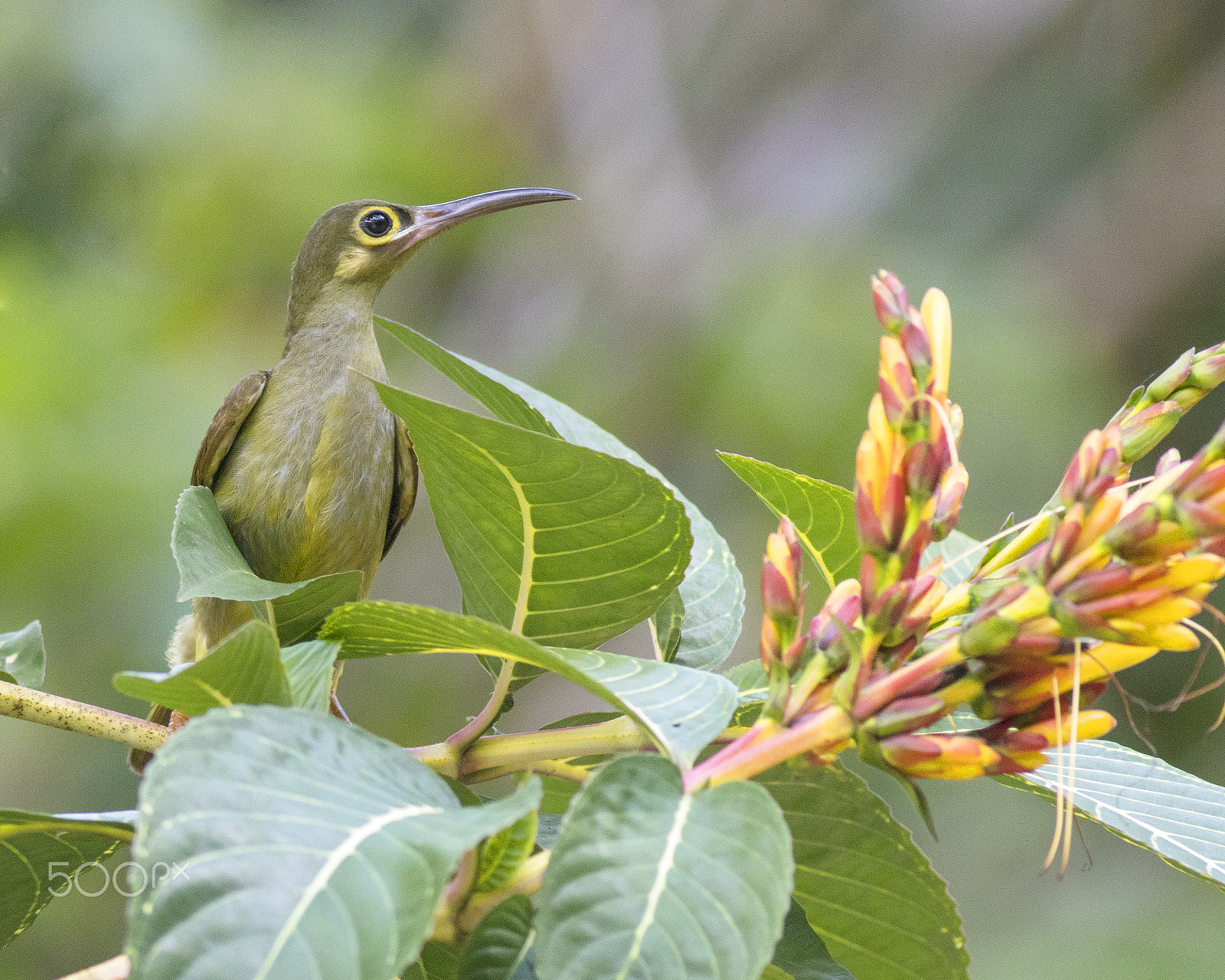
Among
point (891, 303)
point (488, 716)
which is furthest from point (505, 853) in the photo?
point (891, 303)

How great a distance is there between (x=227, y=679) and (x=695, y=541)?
727mm

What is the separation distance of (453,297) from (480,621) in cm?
591

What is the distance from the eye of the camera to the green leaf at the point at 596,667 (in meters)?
0.90

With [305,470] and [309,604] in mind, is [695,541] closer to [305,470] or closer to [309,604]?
[309,604]

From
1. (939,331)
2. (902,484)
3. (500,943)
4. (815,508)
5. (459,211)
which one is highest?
(459,211)

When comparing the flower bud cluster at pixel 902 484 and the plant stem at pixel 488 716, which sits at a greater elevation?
the flower bud cluster at pixel 902 484

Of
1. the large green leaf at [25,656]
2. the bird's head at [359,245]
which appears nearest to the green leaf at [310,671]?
the large green leaf at [25,656]

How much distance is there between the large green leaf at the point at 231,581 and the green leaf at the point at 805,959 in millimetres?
553

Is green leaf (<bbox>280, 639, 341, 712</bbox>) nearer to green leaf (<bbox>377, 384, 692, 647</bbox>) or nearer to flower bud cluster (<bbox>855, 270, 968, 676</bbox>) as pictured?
green leaf (<bbox>377, 384, 692, 647</bbox>)

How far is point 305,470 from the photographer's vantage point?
7.72ft

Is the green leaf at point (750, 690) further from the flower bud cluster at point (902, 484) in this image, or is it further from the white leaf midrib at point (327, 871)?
the white leaf midrib at point (327, 871)

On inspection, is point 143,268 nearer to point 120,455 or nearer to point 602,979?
point 120,455

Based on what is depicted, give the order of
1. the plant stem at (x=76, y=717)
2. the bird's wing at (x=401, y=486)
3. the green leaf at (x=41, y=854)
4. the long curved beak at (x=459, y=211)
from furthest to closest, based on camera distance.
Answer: the long curved beak at (x=459, y=211), the bird's wing at (x=401, y=486), the plant stem at (x=76, y=717), the green leaf at (x=41, y=854)

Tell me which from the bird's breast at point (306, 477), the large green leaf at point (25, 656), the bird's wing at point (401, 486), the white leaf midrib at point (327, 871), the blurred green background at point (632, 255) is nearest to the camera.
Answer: the white leaf midrib at point (327, 871)
